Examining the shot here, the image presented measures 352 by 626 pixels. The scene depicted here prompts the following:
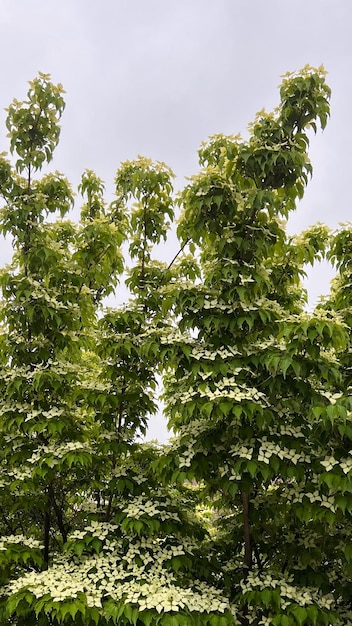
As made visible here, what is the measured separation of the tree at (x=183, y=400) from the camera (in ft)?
12.4

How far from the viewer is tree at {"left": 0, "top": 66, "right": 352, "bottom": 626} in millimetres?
3771

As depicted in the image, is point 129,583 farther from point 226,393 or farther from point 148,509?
point 226,393

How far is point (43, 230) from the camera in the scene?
5078mm

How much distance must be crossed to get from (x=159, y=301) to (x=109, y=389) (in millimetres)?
984

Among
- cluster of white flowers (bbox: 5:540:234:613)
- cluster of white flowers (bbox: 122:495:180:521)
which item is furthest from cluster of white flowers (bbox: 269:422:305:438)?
cluster of white flowers (bbox: 5:540:234:613)

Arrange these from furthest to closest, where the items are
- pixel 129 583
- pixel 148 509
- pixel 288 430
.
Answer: pixel 148 509 → pixel 288 430 → pixel 129 583

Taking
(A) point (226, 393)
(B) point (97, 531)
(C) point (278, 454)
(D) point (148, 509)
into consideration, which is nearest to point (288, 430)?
(C) point (278, 454)

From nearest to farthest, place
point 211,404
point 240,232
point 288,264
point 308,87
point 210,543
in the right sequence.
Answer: point 211,404 < point 308,87 < point 240,232 < point 210,543 < point 288,264

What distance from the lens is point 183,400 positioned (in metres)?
3.91

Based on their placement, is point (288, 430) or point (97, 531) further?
point (97, 531)

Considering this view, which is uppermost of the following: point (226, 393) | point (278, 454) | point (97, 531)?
point (226, 393)

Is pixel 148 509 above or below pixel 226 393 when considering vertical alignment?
below

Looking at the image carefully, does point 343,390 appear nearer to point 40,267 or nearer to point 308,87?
point 308,87

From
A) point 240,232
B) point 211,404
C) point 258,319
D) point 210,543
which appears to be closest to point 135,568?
point 210,543
